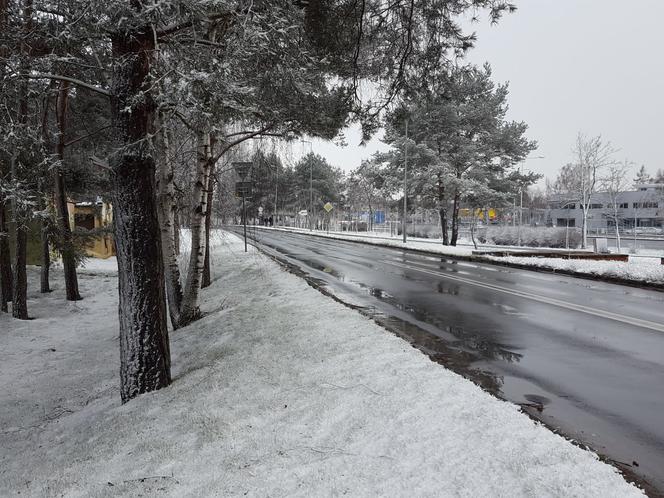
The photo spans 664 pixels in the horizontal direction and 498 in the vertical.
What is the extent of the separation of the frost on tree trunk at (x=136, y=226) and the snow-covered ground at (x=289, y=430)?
1.67ft

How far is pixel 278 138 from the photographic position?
10.1 metres

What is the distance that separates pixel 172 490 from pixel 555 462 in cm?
273

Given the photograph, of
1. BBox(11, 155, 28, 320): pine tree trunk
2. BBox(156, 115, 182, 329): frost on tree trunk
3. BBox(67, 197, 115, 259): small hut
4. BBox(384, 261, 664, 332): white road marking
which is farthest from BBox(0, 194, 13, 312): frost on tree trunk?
BBox(384, 261, 664, 332): white road marking

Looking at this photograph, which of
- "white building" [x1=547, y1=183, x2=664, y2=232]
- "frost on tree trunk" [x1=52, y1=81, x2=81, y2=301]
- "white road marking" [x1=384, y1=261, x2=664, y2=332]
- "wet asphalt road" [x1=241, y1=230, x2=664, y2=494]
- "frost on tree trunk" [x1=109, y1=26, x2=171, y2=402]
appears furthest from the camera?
"white building" [x1=547, y1=183, x2=664, y2=232]

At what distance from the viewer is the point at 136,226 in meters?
5.05

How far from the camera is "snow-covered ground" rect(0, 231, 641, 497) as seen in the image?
9.47 ft

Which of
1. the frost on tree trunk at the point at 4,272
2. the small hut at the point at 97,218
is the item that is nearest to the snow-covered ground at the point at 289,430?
the frost on tree trunk at the point at 4,272

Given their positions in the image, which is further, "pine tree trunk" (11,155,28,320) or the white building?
the white building

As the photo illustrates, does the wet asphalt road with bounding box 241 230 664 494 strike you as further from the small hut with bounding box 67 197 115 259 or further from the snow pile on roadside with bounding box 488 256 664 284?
the small hut with bounding box 67 197 115 259

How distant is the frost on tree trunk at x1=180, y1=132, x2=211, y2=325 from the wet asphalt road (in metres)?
3.29

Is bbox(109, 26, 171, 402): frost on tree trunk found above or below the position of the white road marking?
above

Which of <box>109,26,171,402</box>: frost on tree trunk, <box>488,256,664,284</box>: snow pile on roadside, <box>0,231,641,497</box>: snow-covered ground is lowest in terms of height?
<box>0,231,641,497</box>: snow-covered ground

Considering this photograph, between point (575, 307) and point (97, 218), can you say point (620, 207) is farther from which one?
point (97, 218)

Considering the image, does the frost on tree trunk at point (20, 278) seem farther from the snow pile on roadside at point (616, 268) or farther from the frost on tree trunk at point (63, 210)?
the snow pile on roadside at point (616, 268)
